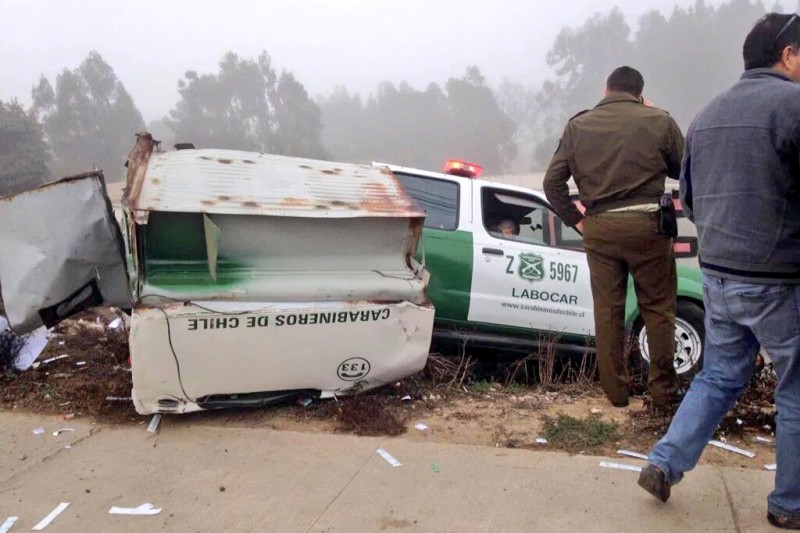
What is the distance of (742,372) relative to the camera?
239 cm

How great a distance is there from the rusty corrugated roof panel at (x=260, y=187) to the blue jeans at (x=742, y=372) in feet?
5.52

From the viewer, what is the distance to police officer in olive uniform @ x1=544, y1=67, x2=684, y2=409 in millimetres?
3387

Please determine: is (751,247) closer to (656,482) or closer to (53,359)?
(656,482)

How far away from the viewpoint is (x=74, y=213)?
3.53m

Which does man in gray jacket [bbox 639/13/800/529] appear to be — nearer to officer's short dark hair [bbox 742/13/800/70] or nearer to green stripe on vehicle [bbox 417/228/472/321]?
officer's short dark hair [bbox 742/13/800/70]

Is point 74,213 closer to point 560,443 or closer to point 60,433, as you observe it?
point 60,433

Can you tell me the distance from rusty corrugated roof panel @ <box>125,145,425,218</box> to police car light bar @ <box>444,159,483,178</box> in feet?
3.97

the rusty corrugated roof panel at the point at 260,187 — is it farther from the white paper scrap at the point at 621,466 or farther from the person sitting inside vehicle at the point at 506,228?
the white paper scrap at the point at 621,466

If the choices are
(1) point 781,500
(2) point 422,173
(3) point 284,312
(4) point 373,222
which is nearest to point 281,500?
(3) point 284,312

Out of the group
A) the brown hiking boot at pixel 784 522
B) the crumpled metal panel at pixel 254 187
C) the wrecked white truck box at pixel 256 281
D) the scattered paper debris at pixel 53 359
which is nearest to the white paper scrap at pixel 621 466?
the brown hiking boot at pixel 784 522

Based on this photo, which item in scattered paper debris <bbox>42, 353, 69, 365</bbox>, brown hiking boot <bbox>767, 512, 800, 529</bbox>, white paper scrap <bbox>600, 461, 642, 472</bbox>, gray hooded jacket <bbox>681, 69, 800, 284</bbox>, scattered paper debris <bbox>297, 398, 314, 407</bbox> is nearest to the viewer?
gray hooded jacket <bbox>681, 69, 800, 284</bbox>

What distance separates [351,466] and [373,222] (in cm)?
132

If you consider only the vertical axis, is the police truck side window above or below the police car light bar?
below

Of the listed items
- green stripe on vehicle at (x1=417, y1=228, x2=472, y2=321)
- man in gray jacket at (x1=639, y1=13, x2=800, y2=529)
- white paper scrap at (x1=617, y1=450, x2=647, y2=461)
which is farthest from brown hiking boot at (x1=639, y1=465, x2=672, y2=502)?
green stripe on vehicle at (x1=417, y1=228, x2=472, y2=321)
